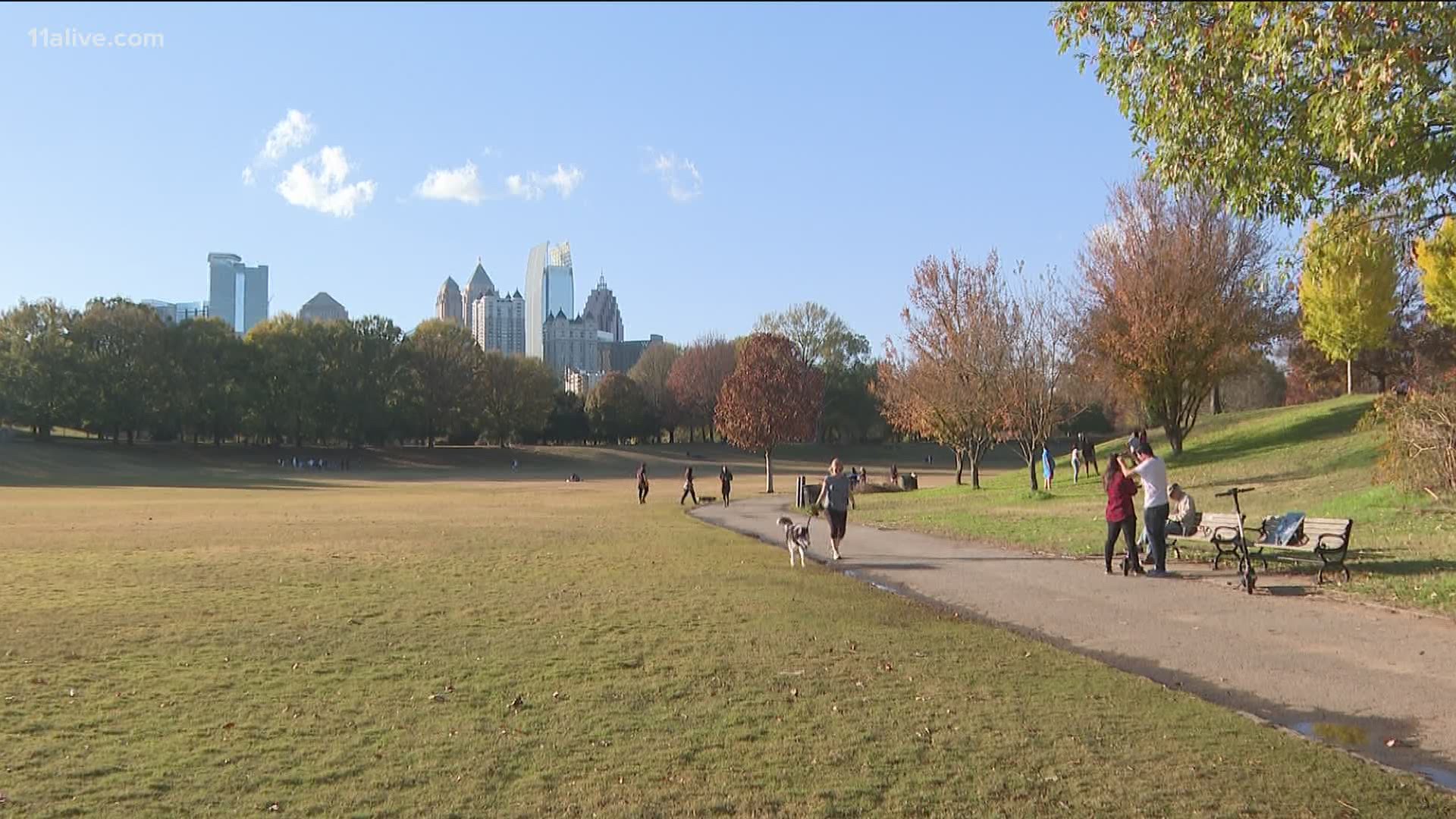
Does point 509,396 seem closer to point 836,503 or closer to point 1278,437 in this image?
point 1278,437

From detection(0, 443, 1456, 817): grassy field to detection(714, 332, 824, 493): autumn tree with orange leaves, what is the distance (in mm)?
33653

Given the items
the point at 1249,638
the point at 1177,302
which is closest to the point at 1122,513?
the point at 1249,638

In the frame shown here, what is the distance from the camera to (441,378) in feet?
316

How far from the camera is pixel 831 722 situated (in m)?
6.81

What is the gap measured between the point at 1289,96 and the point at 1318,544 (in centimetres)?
661

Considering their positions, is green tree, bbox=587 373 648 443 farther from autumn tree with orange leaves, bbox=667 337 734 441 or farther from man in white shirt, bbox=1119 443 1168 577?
man in white shirt, bbox=1119 443 1168 577

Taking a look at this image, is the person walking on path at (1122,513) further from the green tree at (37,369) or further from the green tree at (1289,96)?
the green tree at (37,369)

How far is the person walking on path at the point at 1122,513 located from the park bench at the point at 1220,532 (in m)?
1.01

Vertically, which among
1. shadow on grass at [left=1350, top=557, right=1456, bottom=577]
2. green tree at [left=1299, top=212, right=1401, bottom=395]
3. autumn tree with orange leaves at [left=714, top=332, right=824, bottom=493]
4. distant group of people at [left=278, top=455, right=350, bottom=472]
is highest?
green tree at [left=1299, top=212, right=1401, bottom=395]

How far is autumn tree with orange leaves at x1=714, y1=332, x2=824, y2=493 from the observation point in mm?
49219

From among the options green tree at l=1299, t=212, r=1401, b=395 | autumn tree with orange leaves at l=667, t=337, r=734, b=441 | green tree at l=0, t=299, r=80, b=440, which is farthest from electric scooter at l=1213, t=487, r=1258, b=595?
green tree at l=0, t=299, r=80, b=440

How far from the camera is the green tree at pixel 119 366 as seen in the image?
8250cm

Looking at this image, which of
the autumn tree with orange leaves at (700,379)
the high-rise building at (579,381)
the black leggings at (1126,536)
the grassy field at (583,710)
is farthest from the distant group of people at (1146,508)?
the high-rise building at (579,381)

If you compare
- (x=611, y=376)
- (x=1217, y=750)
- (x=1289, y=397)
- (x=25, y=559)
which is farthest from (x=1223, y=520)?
(x=611, y=376)
